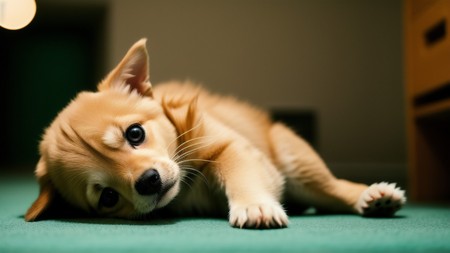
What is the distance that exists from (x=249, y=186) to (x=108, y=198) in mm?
378

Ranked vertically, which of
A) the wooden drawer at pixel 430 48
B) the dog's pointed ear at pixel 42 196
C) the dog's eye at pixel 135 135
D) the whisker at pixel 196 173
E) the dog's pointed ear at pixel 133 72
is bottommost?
the dog's pointed ear at pixel 42 196

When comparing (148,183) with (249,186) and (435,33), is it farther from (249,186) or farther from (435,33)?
(435,33)

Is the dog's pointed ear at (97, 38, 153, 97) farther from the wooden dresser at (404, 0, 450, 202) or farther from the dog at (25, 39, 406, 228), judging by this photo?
the wooden dresser at (404, 0, 450, 202)

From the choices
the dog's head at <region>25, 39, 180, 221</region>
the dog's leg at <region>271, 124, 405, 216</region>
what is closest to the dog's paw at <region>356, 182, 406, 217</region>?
the dog's leg at <region>271, 124, 405, 216</region>

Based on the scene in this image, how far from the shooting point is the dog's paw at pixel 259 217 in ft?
3.65

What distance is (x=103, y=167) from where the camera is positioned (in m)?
1.21

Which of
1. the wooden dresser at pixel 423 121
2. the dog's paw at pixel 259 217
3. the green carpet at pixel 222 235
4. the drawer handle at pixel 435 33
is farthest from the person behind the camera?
the wooden dresser at pixel 423 121

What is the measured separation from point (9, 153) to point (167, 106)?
4.35 m

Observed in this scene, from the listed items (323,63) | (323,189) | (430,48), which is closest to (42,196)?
(323,189)

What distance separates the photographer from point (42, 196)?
1.35 metres

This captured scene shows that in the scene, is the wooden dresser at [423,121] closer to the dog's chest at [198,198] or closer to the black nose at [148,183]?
the dog's chest at [198,198]

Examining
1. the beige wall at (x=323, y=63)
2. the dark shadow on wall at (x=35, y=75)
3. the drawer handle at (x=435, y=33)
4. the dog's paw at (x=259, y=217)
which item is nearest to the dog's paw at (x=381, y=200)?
the dog's paw at (x=259, y=217)

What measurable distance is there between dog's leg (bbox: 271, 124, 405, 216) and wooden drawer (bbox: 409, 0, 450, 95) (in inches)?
24.9

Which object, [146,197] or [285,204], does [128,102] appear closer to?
[146,197]
